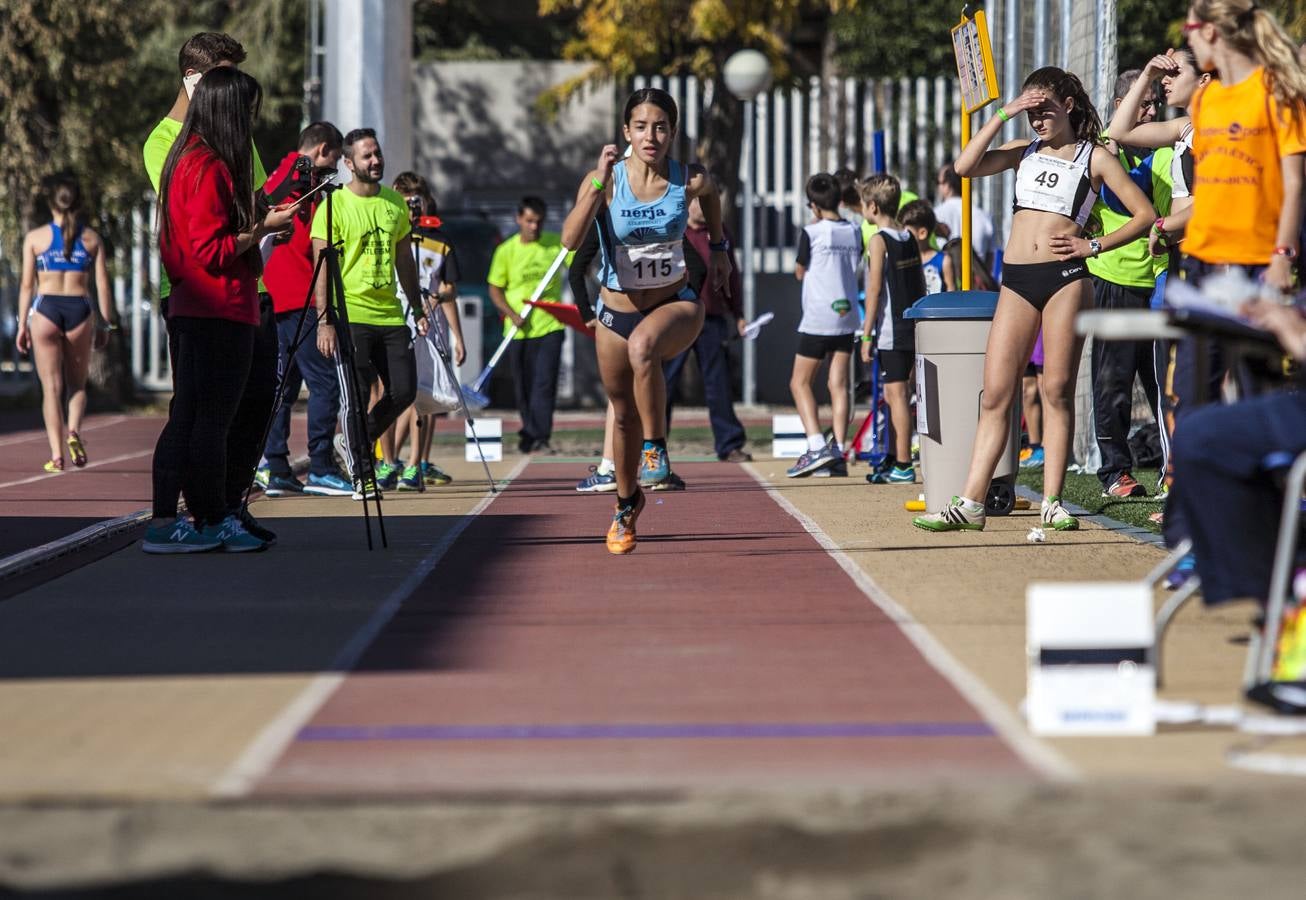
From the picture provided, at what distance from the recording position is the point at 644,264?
916cm

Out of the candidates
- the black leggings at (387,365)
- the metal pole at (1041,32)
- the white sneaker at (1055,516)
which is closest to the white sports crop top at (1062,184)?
the white sneaker at (1055,516)

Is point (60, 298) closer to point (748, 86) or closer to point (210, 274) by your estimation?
point (210, 274)

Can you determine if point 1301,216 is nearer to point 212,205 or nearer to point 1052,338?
point 1052,338

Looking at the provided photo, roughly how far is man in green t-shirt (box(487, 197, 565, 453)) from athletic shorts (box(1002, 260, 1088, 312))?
23.2 feet

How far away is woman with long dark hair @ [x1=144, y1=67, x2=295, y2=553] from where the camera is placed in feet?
28.5

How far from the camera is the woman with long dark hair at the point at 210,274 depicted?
870cm

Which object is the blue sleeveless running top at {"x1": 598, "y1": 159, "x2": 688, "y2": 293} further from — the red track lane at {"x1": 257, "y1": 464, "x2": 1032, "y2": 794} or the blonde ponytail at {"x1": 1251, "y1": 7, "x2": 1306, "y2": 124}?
the blonde ponytail at {"x1": 1251, "y1": 7, "x2": 1306, "y2": 124}

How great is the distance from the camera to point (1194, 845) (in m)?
4.30

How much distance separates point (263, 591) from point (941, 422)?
3.96 m

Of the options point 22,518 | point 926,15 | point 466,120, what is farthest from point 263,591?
point 926,15

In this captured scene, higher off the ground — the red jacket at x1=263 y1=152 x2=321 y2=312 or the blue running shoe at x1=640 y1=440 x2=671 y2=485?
the red jacket at x1=263 y1=152 x2=321 y2=312

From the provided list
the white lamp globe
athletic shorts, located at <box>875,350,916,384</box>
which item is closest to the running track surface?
athletic shorts, located at <box>875,350,916,384</box>

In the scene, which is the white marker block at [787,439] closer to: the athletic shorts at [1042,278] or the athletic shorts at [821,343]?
the athletic shorts at [821,343]

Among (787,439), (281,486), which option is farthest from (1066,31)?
(281,486)
